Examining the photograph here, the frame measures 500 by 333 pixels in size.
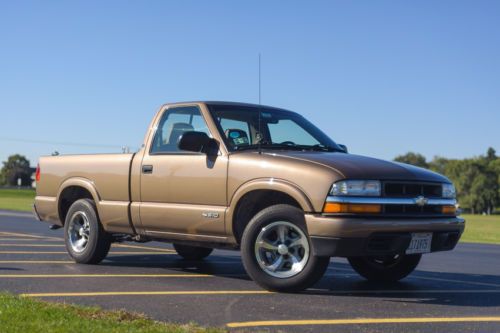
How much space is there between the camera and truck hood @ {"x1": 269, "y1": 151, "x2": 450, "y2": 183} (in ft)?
20.8

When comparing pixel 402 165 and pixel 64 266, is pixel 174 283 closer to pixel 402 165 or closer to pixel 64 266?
pixel 64 266

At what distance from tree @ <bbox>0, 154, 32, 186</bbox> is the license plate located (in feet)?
539

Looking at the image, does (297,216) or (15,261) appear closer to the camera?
(297,216)

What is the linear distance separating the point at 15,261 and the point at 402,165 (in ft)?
16.4

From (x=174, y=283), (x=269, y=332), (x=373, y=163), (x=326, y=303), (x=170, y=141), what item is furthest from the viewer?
(x=170, y=141)

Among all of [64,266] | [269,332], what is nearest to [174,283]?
[64,266]

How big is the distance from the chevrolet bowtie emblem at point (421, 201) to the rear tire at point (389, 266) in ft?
4.12

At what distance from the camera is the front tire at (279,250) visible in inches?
252

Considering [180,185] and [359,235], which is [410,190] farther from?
[180,185]

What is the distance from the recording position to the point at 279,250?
6.54 m

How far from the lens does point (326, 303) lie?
612cm

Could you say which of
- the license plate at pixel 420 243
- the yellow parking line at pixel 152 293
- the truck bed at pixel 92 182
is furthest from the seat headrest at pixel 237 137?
the license plate at pixel 420 243

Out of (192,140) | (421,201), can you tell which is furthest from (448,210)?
(192,140)

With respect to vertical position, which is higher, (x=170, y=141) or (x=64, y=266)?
(x=170, y=141)
